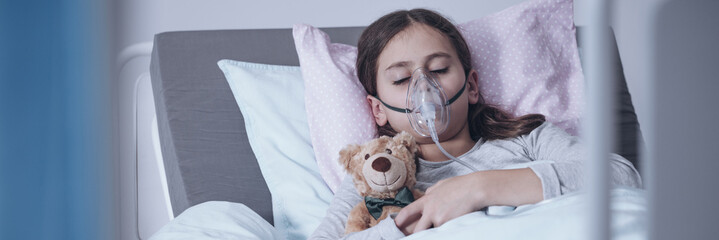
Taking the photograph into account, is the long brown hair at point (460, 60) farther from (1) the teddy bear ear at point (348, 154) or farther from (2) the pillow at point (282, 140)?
(1) the teddy bear ear at point (348, 154)

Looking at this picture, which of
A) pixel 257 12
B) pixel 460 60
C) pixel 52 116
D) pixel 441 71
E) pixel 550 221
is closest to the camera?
pixel 52 116

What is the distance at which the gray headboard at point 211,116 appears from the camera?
5.16ft

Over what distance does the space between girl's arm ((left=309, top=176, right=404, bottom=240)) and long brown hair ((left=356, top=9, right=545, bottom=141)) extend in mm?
278

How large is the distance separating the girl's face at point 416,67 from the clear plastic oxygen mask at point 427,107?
34 millimetres

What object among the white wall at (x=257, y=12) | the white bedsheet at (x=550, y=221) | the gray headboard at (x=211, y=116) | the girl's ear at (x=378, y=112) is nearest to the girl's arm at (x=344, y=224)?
the white bedsheet at (x=550, y=221)

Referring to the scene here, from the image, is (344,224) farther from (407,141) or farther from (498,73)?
(498,73)

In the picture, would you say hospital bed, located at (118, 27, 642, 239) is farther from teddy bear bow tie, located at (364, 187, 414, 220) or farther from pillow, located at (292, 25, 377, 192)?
teddy bear bow tie, located at (364, 187, 414, 220)

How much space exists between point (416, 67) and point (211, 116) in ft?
2.05

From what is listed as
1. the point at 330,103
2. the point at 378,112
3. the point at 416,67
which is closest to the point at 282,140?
the point at 330,103

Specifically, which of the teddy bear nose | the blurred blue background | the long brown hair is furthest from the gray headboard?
the blurred blue background

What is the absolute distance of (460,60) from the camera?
4.94ft

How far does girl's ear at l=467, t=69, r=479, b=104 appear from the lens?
1.54m

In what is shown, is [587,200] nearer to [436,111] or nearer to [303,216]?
[436,111]

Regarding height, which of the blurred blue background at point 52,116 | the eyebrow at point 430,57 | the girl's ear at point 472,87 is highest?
the blurred blue background at point 52,116
